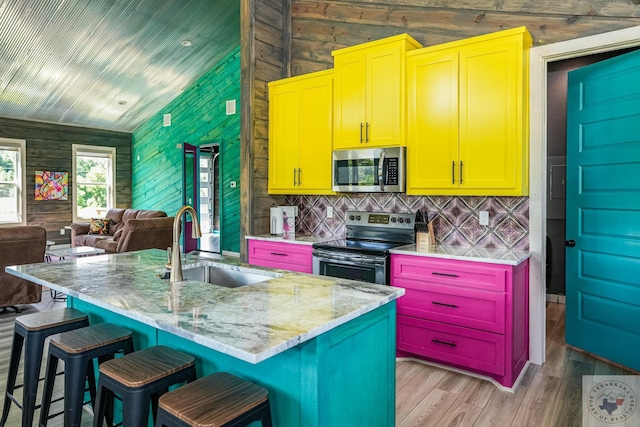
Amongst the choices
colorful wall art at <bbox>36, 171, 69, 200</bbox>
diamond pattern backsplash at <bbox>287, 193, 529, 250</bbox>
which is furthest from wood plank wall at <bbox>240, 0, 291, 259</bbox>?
colorful wall art at <bbox>36, 171, 69, 200</bbox>

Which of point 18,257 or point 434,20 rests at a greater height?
point 434,20

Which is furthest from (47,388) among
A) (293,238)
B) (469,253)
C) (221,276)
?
(469,253)

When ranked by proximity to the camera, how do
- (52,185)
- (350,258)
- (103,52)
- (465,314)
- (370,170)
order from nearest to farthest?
(465,314), (350,258), (370,170), (103,52), (52,185)

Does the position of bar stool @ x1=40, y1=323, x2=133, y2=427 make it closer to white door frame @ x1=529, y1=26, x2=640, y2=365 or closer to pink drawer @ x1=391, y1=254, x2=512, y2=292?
pink drawer @ x1=391, y1=254, x2=512, y2=292

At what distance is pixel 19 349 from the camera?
7.14ft

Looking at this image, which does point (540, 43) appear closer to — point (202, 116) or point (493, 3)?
point (493, 3)

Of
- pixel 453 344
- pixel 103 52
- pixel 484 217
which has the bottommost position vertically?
pixel 453 344

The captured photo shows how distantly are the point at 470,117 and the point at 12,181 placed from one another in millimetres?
8504

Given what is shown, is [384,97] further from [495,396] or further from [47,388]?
[47,388]

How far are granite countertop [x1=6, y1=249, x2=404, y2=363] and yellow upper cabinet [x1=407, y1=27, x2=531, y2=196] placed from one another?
1.60 m

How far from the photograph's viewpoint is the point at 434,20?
A: 3613 mm

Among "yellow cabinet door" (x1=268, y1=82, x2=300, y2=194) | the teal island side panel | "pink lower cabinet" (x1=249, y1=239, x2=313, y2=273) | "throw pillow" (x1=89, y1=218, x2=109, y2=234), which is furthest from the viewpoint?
"throw pillow" (x1=89, y1=218, x2=109, y2=234)

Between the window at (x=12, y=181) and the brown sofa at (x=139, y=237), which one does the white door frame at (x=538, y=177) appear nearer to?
the brown sofa at (x=139, y=237)

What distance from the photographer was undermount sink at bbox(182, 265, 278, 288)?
2.28 m
